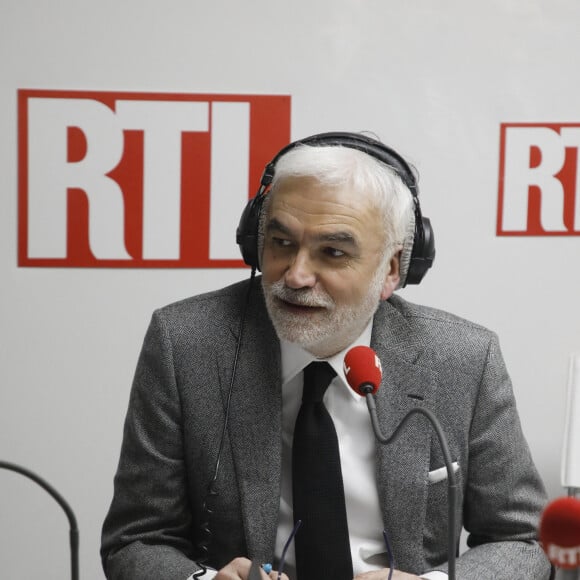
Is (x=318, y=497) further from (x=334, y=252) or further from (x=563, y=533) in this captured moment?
(x=563, y=533)

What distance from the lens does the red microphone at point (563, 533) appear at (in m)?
0.67

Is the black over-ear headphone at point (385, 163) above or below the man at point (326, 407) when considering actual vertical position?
above

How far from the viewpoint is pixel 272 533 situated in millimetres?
1467

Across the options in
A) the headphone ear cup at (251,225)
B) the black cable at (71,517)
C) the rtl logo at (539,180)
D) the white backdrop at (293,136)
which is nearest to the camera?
the black cable at (71,517)

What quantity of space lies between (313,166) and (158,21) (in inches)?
40.1

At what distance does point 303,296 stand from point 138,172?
1.02m

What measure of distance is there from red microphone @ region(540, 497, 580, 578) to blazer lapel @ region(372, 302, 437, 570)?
79 cm

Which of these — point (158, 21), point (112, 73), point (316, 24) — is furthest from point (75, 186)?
point (316, 24)

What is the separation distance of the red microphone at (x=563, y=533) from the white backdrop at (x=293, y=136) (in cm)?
173

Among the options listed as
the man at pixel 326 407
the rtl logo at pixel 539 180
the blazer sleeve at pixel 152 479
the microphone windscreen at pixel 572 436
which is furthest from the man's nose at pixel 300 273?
the rtl logo at pixel 539 180

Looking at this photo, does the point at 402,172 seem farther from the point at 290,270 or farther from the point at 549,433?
the point at 549,433

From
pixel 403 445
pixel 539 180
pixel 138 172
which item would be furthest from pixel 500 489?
pixel 138 172

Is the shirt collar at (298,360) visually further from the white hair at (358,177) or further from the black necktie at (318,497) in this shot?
the white hair at (358,177)

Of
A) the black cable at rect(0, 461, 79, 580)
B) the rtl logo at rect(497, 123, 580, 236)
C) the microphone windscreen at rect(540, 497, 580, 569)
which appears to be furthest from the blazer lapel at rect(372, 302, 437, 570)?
the rtl logo at rect(497, 123, 580, 236)
